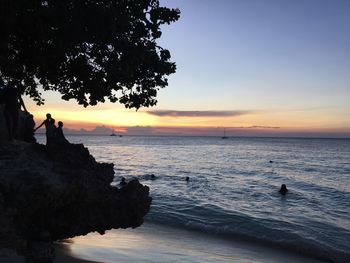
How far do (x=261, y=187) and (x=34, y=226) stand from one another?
1300 inches

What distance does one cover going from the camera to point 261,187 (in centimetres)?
4059

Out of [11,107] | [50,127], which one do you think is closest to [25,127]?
[50,127]

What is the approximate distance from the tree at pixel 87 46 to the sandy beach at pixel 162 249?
541 cm

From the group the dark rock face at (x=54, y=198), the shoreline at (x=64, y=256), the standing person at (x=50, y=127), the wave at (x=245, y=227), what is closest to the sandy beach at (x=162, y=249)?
the shoreline at (x=64, y=256)

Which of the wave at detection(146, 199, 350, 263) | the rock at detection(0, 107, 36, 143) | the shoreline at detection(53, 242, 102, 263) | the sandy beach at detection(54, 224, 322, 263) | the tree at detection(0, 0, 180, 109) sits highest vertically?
the tree at detection(0, 0, 180, 109)

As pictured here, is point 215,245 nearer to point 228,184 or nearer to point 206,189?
point 206,189

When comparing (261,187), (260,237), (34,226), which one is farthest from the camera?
(261,187)

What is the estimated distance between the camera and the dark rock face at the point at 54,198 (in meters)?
9.70

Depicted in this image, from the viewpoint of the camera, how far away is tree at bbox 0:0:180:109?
36.3ft

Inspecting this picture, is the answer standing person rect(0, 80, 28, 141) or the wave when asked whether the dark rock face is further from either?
the wave

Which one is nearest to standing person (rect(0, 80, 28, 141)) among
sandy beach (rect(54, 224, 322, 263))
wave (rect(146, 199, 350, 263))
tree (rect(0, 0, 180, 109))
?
tree (rect(0, 0, 180, 109))

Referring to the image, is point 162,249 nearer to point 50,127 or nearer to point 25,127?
point 50,127

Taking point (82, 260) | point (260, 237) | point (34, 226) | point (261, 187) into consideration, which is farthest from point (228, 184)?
point (34, 226)

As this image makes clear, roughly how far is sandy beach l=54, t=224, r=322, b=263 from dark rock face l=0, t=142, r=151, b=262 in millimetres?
2209
